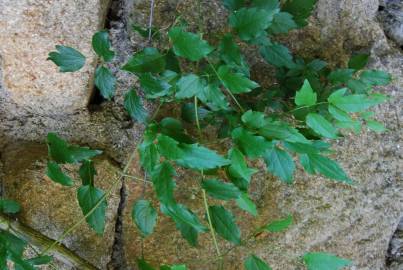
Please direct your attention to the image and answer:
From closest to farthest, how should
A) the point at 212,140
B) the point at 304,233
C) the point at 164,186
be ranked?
1. the point at 164,186
2. the point at 212,140
3. the point at 304,233

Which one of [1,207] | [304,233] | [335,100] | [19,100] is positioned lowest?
[304,233]

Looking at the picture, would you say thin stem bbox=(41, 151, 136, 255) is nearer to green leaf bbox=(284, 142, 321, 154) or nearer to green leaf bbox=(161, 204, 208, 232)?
green leaf bbox=(161, 204, 208, 232)

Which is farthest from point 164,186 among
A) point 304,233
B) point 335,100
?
point 304,233

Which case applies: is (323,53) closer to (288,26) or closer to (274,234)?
(288,26)

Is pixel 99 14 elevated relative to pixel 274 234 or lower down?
elevated

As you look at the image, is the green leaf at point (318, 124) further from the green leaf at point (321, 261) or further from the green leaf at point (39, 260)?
the green leaf at point (39, 260)

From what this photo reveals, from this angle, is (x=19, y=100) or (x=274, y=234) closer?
(x=19, y=100)

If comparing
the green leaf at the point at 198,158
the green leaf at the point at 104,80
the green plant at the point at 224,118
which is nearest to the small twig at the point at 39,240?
the green plant at the point at 224,118
